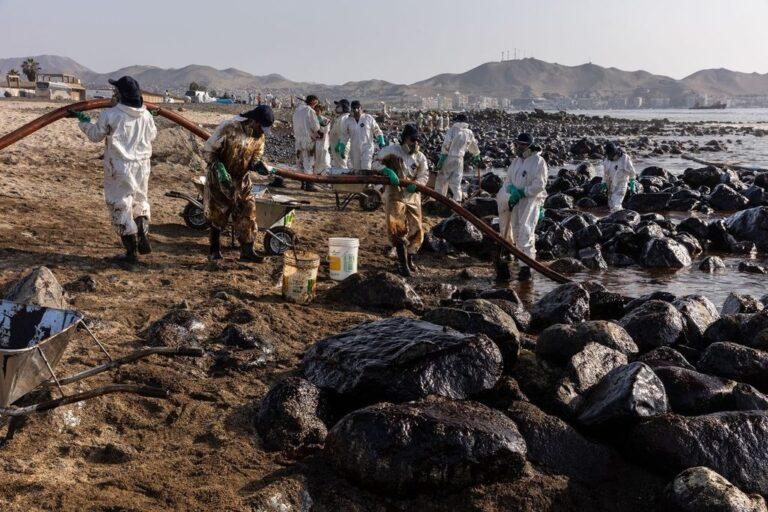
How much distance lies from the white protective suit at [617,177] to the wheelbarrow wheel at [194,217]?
908 cm

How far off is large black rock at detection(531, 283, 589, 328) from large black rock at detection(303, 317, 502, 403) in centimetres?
214

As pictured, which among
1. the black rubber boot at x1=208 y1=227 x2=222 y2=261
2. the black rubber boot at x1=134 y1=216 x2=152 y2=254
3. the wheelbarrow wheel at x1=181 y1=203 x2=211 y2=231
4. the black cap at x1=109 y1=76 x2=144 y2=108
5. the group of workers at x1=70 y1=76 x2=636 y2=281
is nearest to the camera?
the black cap at x1=109 y1=76 x2=144 y2=108

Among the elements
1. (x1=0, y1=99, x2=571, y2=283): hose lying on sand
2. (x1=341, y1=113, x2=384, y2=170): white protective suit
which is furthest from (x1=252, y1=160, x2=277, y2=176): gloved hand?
(x1=341, y1=113, x2=384, y2=170): white protective suit

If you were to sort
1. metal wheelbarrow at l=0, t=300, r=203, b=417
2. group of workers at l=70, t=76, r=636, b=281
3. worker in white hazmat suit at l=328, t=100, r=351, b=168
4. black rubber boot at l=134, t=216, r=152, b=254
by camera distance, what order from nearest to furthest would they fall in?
1. metal wheelbarrow at l=0, t=300, r=203, b=417
2. group of workers at l=70, t=76, r=636, b=281
3. black rubber boot at l=134, t=216, r=152, b=254
4. worker in white hazmat suit at l=328, t=100, r=351, b=168

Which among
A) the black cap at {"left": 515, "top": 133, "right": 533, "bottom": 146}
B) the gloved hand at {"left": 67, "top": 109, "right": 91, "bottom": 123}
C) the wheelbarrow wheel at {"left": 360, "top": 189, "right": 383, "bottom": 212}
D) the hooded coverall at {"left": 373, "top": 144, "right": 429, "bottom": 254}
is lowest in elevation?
the wheelbarrow wheel at {"left": 360, "top": 189, "right": 383, "bottom": 212}

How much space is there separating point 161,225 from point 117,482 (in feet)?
20.3

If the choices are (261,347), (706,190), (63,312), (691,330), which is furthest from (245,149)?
(706,190)

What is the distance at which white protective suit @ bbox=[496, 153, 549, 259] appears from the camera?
8836 mm

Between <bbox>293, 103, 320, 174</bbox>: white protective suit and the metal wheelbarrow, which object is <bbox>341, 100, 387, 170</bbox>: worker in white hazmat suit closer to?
<bbox>293, 103, 320, 174</bbox>: white protective suit

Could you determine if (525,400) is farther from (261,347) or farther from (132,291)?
(132,291)

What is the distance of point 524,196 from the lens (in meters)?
8.91

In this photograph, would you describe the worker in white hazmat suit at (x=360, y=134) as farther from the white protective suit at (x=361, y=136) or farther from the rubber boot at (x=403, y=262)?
the rubber boot at (x=403, y=262)

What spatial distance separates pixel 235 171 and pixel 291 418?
408 cm

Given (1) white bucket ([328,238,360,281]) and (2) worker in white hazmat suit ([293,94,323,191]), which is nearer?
(1) white bucket ([328,238,360,281])
